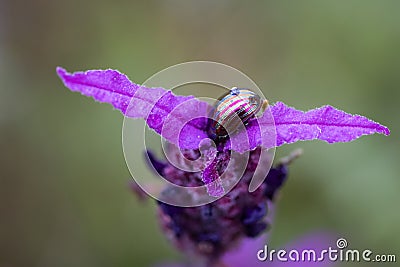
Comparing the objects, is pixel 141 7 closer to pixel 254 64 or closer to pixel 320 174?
pixel 254 64

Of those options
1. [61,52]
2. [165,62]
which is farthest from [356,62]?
[61,52]

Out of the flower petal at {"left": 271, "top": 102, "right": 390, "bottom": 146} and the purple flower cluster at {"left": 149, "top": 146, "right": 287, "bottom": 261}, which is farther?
the purple flower cluster at {"left": 149, "top": 146, "right": 287, "bottom": 261}

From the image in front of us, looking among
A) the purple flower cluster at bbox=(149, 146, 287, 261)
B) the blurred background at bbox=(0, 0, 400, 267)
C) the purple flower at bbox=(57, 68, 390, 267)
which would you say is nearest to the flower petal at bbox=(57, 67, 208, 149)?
the purple flower at bbox=(57, 68, 390, 267)

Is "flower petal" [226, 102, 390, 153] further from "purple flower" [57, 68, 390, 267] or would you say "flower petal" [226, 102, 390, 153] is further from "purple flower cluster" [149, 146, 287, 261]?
"purple flower cluster" [149, 146, 287, 261]

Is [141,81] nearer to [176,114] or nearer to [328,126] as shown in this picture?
[176,114]

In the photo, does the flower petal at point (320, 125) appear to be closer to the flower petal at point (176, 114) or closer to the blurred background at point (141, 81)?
the flower petal at point (176, 114)
